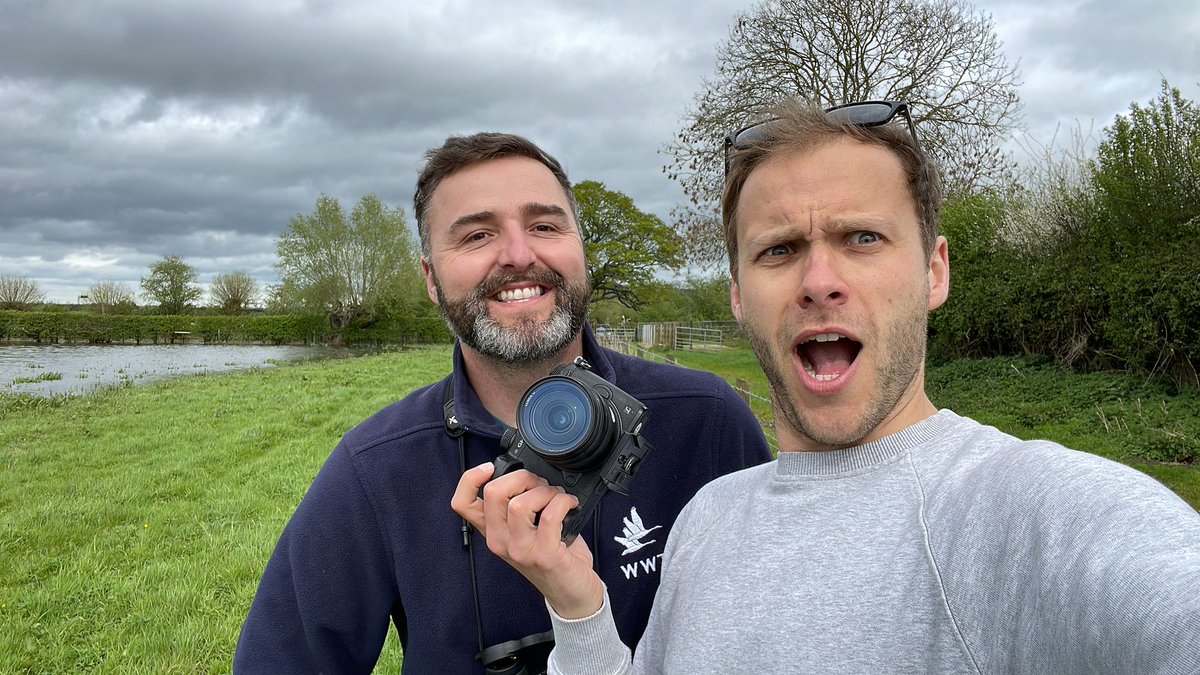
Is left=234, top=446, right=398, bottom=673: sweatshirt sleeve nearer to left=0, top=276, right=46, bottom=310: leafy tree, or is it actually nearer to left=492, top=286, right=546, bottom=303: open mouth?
left=492, top=286, right=546, bottom=303: open mouth

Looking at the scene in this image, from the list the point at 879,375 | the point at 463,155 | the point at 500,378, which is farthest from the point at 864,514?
the point at 463,155

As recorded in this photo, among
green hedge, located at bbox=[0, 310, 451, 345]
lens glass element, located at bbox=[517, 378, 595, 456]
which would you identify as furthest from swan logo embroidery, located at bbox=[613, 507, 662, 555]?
green hedge, located at bbox=[0, 310, 451, 345]

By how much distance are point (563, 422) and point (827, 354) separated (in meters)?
0.63

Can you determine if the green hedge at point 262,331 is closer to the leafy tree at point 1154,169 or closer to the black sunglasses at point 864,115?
the leafy tree at point 1154,169

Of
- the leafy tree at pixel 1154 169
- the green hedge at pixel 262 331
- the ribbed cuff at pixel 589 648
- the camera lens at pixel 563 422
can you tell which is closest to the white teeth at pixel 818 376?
the camera lens at pixel 563 422

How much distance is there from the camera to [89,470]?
11.1 meters

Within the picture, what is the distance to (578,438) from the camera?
1.63 metres

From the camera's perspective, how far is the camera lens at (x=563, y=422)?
163cm

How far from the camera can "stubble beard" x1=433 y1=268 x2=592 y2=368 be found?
238 centimetres

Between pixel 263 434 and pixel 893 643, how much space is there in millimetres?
13937

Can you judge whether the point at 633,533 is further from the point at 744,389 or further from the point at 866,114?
the point at 744,389

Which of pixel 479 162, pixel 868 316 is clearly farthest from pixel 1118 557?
pixel 479 162

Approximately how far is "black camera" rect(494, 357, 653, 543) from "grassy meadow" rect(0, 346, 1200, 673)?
11.8 feet

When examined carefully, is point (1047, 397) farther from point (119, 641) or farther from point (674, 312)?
point (674, 312)
